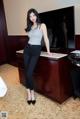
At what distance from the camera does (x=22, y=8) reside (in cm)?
342

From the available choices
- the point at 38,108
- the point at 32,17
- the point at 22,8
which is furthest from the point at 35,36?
the point at 22,8

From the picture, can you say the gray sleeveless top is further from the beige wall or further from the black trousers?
the beige wall

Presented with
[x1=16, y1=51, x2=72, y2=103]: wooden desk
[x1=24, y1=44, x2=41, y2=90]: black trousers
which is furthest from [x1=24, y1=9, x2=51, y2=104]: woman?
[x1=16, y1=51, x2=72, y2=103]: wooden desk

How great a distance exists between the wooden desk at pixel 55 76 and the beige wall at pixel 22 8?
64 centimetres

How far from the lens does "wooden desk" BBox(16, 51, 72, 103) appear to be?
208 centimetres

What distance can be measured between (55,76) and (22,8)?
206 centimetres

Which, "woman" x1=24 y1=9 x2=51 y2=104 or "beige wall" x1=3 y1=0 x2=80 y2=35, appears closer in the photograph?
"woman" x1=24 y1=9 x2=51 y2=104

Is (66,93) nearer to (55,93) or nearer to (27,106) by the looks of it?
(55,93)

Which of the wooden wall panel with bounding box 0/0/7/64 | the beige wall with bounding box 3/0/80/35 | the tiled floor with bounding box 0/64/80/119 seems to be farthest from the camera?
the wooden wall panel with bounding box 0/0/7/64

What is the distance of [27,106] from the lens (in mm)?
2188

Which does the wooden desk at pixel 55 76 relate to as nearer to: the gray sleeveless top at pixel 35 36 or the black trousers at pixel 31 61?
the black trousers at pixel 31 61

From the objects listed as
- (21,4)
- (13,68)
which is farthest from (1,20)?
(13,68)

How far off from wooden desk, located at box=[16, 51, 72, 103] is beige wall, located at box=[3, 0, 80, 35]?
643 millimetres

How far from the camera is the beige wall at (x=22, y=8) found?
2.42 m
